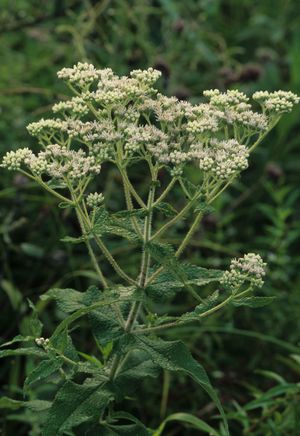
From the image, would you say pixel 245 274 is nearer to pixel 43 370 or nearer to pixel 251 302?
pixel 251 302

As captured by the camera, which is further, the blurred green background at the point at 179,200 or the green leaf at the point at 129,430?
the blurred green background at the point at 179,200

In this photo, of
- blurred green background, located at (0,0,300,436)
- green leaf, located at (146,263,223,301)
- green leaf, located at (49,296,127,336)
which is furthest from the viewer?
blurred green background, located at (0,0,300,436)

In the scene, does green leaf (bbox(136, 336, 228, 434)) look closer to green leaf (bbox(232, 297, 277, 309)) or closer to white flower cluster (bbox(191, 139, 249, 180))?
green leaf (bbox(232, 297, 277, 309))

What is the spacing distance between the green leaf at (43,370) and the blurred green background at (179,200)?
922 mm

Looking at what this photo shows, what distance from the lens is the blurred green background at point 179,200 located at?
4.06 m

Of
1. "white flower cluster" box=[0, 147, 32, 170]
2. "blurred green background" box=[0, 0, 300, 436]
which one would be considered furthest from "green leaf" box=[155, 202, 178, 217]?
"blurred green background" box=[0, 0, 300, 436]

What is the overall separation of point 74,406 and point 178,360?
377mm

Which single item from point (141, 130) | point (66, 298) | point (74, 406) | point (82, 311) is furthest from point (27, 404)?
point (141, 130)

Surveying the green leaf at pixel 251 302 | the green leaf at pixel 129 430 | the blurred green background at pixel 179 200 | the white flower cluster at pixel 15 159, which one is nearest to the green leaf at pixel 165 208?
the green leaf at pixel 251 302

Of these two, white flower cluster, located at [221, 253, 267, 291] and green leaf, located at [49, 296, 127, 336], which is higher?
white flower cluster, located at [221, 253, 267, 291]

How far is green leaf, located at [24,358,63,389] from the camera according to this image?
8.27ft

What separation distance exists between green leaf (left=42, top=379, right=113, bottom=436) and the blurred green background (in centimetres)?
88

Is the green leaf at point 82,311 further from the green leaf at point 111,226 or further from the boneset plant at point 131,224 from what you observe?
the green leaf at point 111,226

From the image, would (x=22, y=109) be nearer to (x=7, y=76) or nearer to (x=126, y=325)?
(x=7, y=76)
